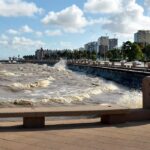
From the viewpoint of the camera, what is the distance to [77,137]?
660 centimetres

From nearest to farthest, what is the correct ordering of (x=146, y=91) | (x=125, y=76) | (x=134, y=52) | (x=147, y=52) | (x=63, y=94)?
(x=146, y=91), (x=63, y=94), (x=125, y=76), (x=134, y=52), (x=147, y=52)

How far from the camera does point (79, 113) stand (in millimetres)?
7578

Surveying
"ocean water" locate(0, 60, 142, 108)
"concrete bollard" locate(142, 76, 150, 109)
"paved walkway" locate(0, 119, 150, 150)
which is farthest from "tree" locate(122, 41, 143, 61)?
"paved walkway" locate(0, 119, 150, 150)

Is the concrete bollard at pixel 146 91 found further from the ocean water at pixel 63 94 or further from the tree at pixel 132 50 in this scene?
the tree at pixel 132 50

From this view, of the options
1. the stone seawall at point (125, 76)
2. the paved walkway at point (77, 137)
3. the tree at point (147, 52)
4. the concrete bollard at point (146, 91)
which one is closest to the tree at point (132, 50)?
the tree at point (147, 52)

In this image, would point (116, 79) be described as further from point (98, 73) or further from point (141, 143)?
point (141, 143)

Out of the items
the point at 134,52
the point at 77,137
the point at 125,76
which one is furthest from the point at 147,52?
the point at 77,137

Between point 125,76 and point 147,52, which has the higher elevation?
point 147,52

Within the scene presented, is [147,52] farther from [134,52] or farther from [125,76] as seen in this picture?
[125,76]

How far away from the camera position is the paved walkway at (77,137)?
5953 mm

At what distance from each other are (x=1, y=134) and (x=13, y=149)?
1.01 m

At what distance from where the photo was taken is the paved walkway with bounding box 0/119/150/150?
595cm

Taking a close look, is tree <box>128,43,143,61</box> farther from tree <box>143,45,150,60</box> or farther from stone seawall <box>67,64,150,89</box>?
stone seawall <box>67,64,150,89</box>

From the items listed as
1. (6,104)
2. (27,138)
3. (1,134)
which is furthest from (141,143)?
(6,104)
